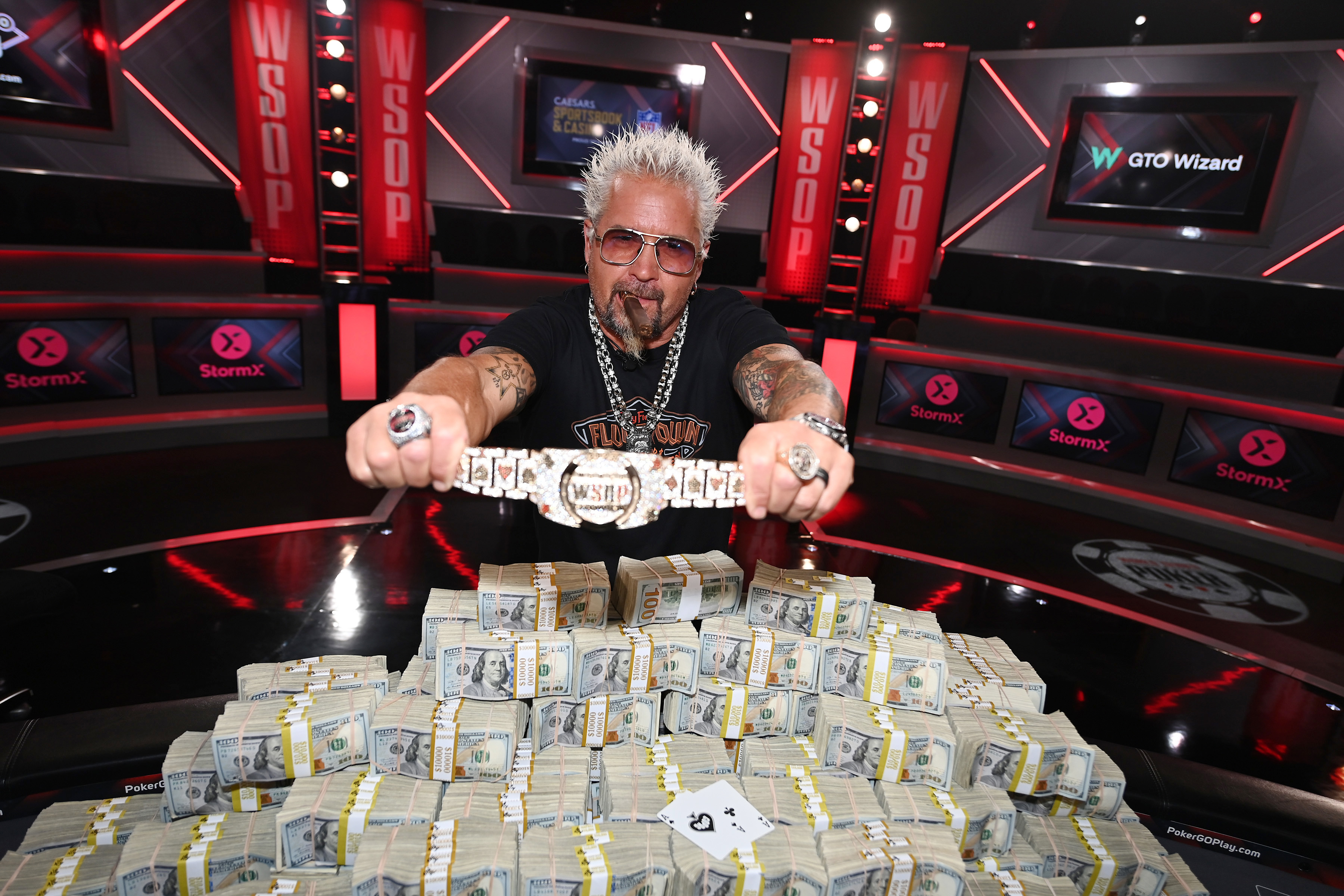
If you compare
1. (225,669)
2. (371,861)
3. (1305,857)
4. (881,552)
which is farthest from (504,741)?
(881,552)

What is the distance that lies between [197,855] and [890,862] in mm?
1756

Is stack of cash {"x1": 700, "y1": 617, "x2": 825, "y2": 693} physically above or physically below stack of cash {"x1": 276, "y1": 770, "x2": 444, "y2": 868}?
above

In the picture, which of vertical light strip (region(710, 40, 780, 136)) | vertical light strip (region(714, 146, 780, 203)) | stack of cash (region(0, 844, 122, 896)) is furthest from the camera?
vertical light strip (region(714, 146, 780, 203))

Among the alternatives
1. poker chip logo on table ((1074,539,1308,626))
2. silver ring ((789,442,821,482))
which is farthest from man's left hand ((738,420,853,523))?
poker chip logo on table ((1074,539,1308,626))

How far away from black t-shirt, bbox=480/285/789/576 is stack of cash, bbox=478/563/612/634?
254 mm

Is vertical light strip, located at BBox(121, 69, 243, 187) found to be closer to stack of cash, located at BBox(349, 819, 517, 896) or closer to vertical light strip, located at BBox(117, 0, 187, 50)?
vertical light strip, located at BBox(117, 0, 187, 50)

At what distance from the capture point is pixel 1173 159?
7094 mm

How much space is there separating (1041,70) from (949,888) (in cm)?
875

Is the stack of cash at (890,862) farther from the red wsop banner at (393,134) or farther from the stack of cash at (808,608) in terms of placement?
the red wsop banner at (393,134)

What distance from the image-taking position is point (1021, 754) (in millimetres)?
2033

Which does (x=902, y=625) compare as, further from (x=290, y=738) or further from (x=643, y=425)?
(x=290, y=738)

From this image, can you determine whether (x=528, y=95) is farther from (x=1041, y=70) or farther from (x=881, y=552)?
(x=881, y=552)

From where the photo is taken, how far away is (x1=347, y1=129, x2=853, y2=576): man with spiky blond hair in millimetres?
1832

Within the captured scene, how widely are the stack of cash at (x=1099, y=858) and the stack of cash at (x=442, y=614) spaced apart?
6.00ft
